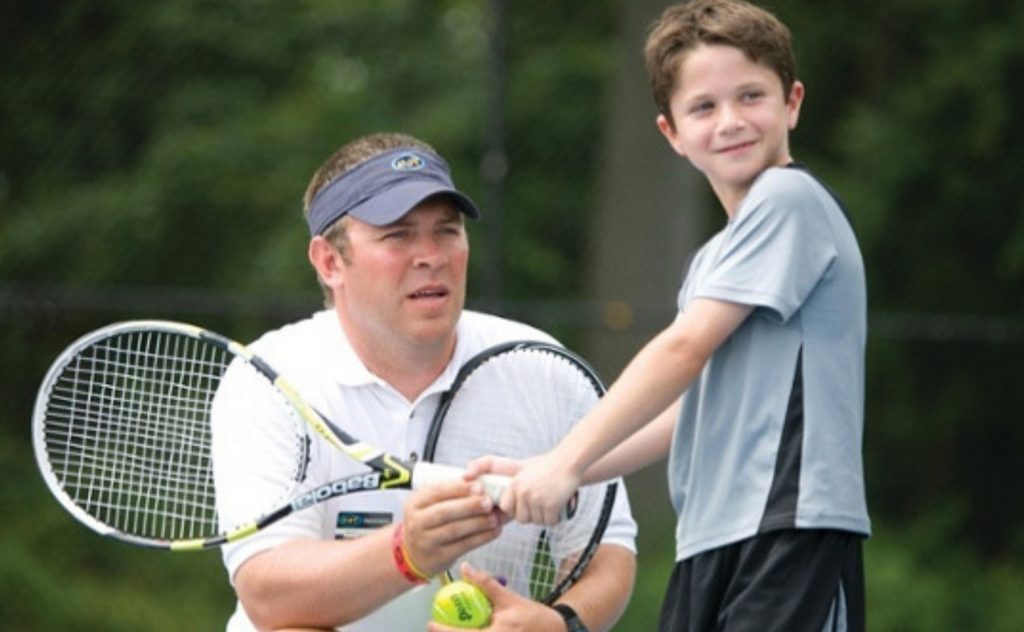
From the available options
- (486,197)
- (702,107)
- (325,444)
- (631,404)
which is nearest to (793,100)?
(702,107)

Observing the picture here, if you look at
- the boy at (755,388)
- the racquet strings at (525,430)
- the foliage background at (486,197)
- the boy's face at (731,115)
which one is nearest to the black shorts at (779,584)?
the boy at (755,388)

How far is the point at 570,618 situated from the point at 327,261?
769mm

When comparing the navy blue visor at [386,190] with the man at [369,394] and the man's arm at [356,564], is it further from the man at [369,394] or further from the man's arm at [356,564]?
the man's arm at [356,564]

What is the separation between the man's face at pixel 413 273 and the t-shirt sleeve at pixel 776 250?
0.55 metres

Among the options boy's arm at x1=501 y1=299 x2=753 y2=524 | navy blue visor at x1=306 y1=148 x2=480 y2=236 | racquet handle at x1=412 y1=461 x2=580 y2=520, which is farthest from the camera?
navy blue visor at x1=306 y1=148 x2=480 y2=236

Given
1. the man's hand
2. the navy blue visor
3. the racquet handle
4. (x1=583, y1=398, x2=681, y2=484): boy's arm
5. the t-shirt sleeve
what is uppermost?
the navy blue visor

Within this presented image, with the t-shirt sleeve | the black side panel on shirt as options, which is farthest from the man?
the t-shirt sleeve

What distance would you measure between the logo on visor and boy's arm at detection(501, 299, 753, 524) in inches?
26.6

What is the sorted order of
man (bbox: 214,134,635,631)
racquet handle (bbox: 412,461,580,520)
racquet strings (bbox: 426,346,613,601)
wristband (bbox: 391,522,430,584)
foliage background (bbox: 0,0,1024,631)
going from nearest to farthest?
racquet handle (bbox: 412,461,580,520), wristband (bbox: 391,522,430,584), man (bbox: 214,134,635,631), racquet strings (bbox: 426,346,613,601), foliage background (bbox: 0,0,1024,631)

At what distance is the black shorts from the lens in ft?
11.6

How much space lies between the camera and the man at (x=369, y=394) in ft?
12.6

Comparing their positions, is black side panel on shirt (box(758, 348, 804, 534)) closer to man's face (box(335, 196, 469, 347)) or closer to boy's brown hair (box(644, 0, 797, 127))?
boy's brown hair (box(644, 0, 797, 127))

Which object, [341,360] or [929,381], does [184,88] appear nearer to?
[929,381]

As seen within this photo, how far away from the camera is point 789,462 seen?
355 centimetres
